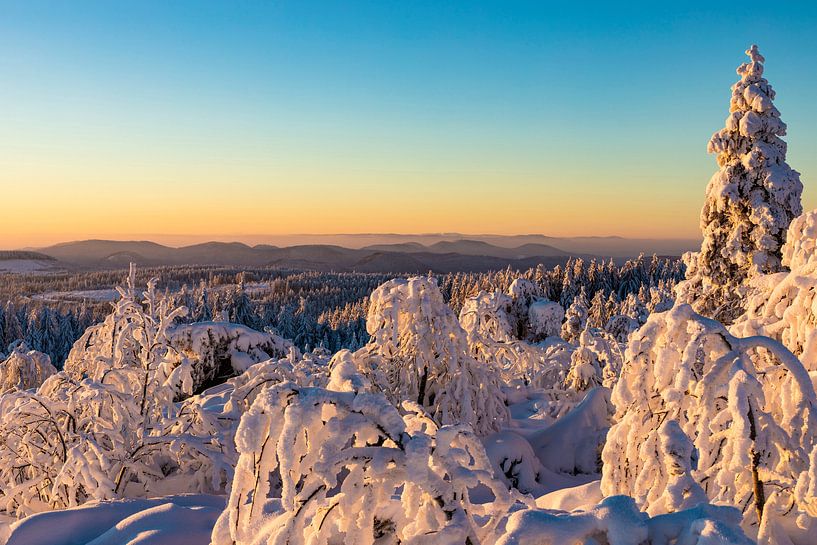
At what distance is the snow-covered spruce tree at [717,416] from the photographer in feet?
11.2

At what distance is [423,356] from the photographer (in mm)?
11625

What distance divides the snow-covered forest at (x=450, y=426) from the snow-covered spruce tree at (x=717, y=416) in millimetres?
16

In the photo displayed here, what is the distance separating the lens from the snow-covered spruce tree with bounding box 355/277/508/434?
1133 centimetres

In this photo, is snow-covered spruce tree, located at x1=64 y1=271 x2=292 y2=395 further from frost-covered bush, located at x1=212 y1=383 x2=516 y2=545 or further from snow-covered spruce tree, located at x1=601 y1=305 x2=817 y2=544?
snow-covered spruce tree, located at x1=601 y1=305 x2=817 y2=544

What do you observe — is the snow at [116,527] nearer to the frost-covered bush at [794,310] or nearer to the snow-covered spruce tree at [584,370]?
the frost-covered bush at [794,310]

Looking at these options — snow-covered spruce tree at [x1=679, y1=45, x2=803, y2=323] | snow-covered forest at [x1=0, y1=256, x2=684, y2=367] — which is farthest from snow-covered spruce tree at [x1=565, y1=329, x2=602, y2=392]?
snow-covered forest at [x1=0, y1=256, x2=684, y2=367]

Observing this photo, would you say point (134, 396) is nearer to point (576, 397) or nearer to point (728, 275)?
point (576, 397)

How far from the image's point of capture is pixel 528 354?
17.5 meters

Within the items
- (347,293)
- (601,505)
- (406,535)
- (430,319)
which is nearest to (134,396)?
(430,319)

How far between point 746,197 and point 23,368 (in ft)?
76.7

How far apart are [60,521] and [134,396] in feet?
13.3

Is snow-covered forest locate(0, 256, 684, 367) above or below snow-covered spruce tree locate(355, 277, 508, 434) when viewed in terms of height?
below

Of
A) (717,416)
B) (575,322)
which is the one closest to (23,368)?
(717,416)

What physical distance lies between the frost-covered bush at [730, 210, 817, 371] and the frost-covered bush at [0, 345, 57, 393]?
18.3m
